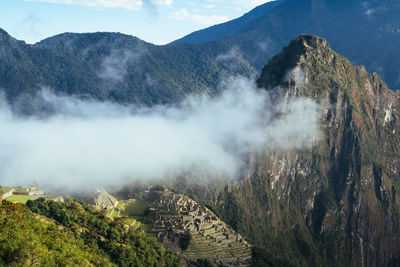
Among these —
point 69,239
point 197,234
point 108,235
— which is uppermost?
point 69,239

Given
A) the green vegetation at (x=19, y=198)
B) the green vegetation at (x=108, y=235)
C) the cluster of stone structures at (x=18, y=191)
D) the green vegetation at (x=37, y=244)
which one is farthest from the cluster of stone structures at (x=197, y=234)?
the cluster of stone structures at (x=18, y=191)

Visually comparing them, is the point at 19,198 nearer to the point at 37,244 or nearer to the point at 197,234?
the point at 37,244

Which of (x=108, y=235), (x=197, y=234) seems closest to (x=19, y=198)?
(x=108, y=235)

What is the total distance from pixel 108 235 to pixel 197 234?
96.9 ft

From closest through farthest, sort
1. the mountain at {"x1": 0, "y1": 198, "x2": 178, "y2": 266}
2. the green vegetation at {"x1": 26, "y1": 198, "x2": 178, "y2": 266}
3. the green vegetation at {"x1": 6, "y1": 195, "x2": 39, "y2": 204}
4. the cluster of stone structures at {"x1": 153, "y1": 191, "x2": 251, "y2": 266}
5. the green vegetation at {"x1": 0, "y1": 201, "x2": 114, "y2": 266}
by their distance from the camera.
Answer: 1. the green vegetation at {"x1": 0, "y1": 201, "x2": 114, "y2": 266}
2. the mountain at {"x1": 0, "y1": 198, "x2": 178, "y2": 266}
3. the green vegetation at {"x1": 26, "y1": 198, "x2": 178, "y2": 266}
4. the green vegetation at {"x1": 6, "y1": 195, "x2": 39, "y2": 204}
5. the cluster of stone structures at {"x1": 153, "y1": 191, "x2": 251, "y2": 266}

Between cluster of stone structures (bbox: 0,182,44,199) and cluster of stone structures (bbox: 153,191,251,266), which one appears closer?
cluster of stone structures (bbox: 0,182,44,199)

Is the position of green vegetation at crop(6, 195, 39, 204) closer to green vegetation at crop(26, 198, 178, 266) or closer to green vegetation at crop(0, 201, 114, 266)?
green vegetation at crop(26, 198, 178, 266)

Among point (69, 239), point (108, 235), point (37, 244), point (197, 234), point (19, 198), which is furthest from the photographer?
point (197, 234)

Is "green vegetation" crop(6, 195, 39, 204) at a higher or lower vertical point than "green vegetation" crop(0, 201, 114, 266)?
lower

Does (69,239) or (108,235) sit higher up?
(69,239)

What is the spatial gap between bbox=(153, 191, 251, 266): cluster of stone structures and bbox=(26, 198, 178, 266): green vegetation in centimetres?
1098

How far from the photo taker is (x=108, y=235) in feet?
285

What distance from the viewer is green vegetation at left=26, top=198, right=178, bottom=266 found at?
81750mm

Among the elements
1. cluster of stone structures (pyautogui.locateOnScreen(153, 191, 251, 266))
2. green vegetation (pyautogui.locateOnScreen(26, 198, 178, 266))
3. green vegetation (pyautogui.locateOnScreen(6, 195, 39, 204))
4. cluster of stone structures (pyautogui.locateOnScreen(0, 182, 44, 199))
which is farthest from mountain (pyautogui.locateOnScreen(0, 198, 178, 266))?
cluster of stone structures (pyautogui.locateOnScreen(0, 182, 44, 199))
